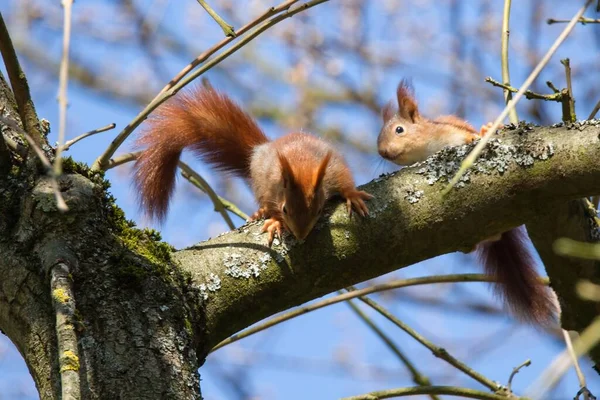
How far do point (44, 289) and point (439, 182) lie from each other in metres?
0.94

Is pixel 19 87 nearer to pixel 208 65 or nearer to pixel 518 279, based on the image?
pixel 208 65

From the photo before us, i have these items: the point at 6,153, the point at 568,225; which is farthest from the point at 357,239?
the point at 6,153

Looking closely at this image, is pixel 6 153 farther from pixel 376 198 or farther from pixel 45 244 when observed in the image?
pixel 376 198

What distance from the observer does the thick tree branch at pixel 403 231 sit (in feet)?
6.04

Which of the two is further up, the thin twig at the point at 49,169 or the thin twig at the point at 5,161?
the thin twig at the point at 5,161

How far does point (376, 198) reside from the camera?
1.95 m

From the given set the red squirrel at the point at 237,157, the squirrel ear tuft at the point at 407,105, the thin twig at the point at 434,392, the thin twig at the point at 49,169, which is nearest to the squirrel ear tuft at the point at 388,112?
the squirrel ear tuft at the point at 407,105

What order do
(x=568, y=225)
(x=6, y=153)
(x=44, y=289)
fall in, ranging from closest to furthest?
(x=44, y=289), (x=6, y=153), (x=568, y=225)

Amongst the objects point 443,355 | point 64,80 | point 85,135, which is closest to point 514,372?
point 443,355

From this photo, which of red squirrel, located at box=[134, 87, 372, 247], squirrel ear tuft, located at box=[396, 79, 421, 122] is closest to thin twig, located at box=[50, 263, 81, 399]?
red squirrel, located at box=[134, 87, 372, 247]

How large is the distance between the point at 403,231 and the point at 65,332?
2.80 ft

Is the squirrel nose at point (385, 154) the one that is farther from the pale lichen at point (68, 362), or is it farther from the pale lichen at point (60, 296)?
the pale lichen at point (68, 362)

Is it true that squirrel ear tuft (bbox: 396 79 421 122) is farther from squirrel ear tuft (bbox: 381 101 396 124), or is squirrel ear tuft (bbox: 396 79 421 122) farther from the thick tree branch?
the thick tree branch

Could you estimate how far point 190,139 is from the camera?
3.02 metres
